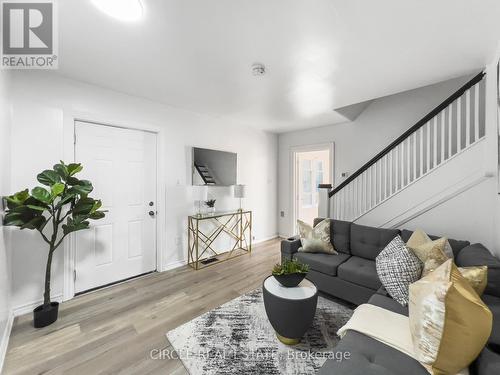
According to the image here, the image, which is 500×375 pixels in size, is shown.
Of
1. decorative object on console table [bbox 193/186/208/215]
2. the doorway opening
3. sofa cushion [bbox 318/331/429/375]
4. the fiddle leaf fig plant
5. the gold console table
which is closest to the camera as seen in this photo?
sofa cushion [bbox 318/331/429/375]

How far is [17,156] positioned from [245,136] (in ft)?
10.7

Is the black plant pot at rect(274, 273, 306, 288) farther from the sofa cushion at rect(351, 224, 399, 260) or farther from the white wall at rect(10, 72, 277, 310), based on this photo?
the white wall at rect(10, 72, 277, 310)

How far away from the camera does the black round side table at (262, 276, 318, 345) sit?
169 cm

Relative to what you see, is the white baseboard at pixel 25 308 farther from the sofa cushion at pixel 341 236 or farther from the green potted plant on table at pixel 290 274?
the sofa cushion at pixel 341 236

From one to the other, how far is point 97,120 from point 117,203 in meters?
1.04

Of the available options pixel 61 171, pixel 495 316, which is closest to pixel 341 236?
pixel 495 316

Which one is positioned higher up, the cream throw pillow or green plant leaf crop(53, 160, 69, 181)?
green plant leaf crop(53, 160, 69, 181)

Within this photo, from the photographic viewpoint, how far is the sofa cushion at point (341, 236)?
2.81 meters

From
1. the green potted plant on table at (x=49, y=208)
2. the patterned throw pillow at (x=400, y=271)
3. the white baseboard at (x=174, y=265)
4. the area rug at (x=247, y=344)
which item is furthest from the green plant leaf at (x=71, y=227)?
the patterned throw pillow at (x=400, y=271)

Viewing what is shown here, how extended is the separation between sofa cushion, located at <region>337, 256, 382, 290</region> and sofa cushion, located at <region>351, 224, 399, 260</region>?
12 centimetres

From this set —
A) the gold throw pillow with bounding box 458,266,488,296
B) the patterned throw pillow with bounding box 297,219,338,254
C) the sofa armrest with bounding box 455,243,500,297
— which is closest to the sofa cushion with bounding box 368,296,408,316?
the gold throw pillow with bounding box 458,266,488,296

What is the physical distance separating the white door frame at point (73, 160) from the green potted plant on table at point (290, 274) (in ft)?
6.73

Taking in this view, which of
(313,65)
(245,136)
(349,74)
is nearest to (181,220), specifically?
(245,136)

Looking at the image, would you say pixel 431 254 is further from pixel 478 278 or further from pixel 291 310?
pixel 291 310
